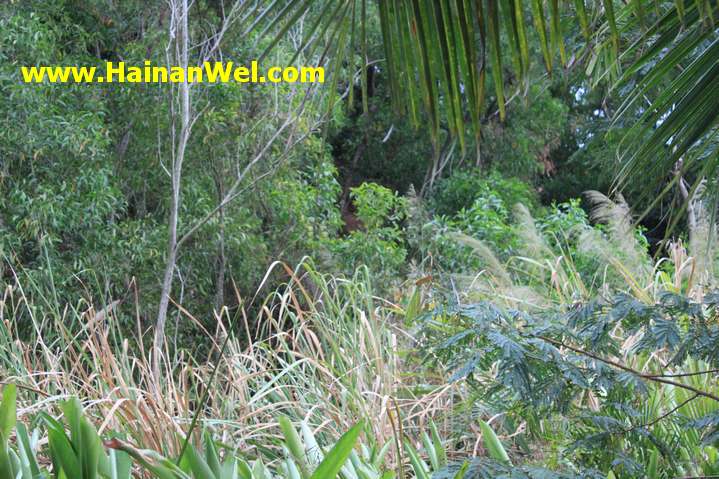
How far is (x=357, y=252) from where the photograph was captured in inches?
276

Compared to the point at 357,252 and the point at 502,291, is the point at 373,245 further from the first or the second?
the point at 502,291

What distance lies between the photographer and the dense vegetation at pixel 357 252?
1277mm

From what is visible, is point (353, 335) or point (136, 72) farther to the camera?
point (136, 72)

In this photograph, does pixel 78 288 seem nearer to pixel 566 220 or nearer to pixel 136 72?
pixel 136 72

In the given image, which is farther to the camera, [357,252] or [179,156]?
[357,252]

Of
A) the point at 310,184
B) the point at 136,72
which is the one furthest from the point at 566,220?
the point at 136,72

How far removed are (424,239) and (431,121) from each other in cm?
681

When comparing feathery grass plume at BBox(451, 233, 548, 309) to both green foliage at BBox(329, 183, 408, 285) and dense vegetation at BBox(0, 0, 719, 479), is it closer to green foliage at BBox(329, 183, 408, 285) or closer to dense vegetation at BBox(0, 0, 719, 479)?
dense vegetation at BBox(0, 0, 719, 479)

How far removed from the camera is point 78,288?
5.98 m

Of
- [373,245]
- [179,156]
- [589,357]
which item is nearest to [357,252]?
[373,245]

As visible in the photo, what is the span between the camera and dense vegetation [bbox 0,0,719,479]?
4.19 ft

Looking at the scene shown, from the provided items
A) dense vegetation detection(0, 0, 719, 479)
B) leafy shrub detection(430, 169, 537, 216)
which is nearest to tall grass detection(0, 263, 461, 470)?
dense vegetation detection(0, 0, 719, 479)

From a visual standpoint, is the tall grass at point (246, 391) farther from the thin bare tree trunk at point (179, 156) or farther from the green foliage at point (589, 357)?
the thin bare tree trunk at point (179, 156)

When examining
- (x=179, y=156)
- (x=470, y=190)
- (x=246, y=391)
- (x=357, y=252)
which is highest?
(x=179, y=156)
